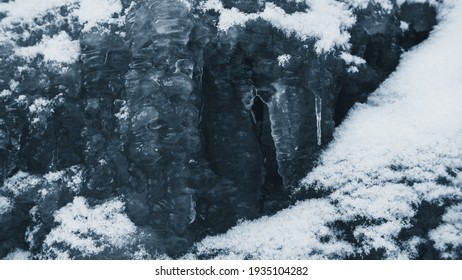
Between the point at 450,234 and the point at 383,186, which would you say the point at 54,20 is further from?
the point at 450,234

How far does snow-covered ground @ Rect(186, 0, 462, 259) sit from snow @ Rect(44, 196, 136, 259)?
1.33 m

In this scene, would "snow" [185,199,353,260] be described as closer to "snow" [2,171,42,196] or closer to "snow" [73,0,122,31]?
"snow" [2,171,42,196]

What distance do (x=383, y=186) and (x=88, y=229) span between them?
176 inches

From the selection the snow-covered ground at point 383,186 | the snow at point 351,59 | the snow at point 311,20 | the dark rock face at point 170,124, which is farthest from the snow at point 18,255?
the snow at point 351,59

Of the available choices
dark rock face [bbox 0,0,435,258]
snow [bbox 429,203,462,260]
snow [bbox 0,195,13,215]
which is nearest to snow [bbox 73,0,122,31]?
dark rock face [bbox 0,0,435,258]

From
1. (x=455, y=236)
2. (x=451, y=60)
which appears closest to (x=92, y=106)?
(x=455, y=236)

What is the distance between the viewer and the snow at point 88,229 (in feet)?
17.1

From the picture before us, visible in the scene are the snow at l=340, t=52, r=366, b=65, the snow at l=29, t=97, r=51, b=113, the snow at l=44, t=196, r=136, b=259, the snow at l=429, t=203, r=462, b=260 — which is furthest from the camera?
the snow at l=340, t=52, r=366, b=65

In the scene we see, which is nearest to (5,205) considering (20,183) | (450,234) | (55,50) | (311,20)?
(20,183)

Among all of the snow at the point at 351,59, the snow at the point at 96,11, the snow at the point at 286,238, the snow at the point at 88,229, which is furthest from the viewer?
the snow at the point at 351,59

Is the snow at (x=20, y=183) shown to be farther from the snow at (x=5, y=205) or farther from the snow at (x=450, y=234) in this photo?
the snow at (x=450, y=234)

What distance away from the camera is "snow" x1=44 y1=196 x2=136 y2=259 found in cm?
522

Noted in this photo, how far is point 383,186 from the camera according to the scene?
518 cm

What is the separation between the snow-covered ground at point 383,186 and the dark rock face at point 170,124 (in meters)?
0.47
